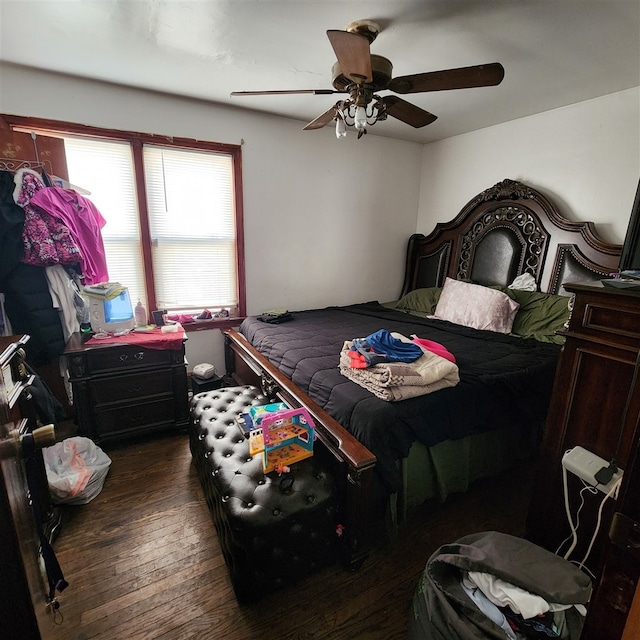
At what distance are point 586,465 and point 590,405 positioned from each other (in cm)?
23

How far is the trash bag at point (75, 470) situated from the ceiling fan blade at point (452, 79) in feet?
8.59

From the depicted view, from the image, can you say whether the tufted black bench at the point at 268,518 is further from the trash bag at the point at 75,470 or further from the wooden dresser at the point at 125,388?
the wooden dresser at the point at 125,388

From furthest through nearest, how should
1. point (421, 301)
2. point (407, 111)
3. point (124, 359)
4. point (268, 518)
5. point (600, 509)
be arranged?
point (421, 301) → point (124, 359) → point (407, 111) → point (268, 518) → point (600, 509)

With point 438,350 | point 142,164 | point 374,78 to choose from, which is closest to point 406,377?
point 438,350

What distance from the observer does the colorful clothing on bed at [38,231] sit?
6.53 ft

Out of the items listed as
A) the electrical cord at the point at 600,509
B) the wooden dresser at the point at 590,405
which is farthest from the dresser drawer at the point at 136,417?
the electrical cord at the point at 600,509

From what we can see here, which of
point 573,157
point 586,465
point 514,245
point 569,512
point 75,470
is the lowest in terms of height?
point 75,470

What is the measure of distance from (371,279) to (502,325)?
5.03ft

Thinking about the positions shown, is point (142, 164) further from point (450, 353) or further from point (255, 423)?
point (450, 353)

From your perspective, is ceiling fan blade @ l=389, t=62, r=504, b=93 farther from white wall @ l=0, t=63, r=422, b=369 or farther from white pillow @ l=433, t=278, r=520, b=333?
white pillow @ l=433, t=278, r=520, b=333

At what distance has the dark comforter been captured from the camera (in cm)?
141

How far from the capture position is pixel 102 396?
7.13 ft

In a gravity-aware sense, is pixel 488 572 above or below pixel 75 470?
above

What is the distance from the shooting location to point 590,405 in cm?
126
